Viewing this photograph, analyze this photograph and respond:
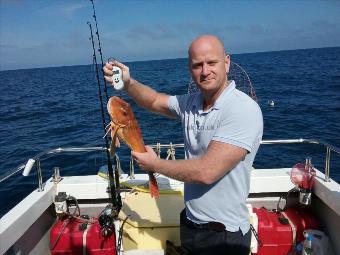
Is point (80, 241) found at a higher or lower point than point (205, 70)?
lower

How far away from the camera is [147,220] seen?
4133 mm

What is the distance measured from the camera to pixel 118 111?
3.08 meters

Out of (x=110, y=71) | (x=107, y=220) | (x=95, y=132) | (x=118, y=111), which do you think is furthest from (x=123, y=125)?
(x=95, y=132)

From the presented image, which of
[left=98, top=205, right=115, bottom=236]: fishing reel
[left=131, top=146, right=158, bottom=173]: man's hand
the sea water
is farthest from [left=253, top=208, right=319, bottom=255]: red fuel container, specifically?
the sea water

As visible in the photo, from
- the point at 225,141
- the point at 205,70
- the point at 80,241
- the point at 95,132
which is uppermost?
the point at 205,70

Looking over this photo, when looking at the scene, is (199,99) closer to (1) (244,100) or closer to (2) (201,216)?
(1) (244,100)

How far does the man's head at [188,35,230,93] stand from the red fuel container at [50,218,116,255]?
2.61 metres

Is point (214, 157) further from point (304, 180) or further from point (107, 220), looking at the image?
point (304, 180)

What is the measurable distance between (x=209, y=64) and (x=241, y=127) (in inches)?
23.1

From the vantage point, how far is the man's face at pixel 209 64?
2.77 meters

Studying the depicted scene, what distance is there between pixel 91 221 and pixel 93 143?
368 inches

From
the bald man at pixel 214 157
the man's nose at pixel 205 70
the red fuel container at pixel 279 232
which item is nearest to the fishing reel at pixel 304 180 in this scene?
the red fuel container at pixel 279 232

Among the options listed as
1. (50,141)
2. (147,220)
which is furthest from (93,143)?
(147,220)

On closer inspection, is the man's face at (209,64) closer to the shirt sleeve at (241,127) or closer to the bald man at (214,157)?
the bald man at (214,157)
